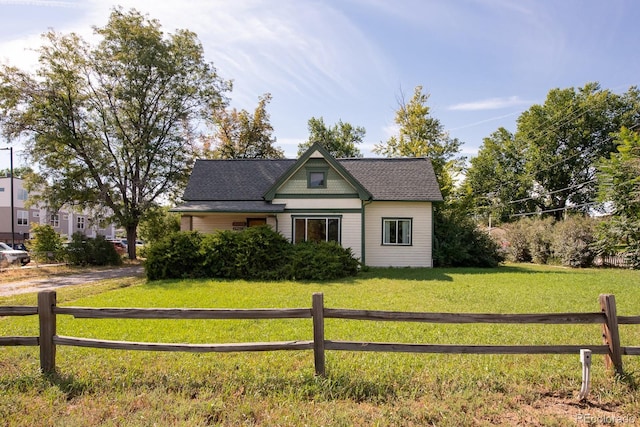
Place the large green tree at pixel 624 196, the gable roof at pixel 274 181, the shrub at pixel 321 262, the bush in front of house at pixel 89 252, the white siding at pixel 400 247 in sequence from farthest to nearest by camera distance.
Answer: the bush in front of house at pixel 89 252, the white siding at pixel 400 247, the gable roof at pixel 274 181, the large green tree at pixel 624 196, the shrub at pixel 321 262

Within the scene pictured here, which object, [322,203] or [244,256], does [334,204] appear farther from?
[244,256]

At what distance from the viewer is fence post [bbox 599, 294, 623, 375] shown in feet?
14.5

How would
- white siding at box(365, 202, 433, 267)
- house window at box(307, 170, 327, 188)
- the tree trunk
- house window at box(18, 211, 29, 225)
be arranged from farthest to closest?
house window at box(18, 211, 29, 225) < the tree trunk < white siding at box(365, 202, 433, 267) < house window at box(307, 170, 327, 188)

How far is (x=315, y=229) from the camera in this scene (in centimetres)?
1831

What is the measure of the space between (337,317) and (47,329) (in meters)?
3.77

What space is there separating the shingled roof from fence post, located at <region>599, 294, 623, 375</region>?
47.7 feet

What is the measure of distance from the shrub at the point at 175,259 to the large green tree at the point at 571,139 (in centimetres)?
4146

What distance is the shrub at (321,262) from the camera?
1450cm

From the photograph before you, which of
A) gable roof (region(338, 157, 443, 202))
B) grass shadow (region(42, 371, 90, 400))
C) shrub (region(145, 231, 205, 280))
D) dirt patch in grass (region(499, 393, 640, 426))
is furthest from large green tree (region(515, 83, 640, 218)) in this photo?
grass shadow (region(42, 371, 90, 400))

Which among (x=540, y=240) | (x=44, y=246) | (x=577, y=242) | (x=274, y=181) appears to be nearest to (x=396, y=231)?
(x=274, y=181)

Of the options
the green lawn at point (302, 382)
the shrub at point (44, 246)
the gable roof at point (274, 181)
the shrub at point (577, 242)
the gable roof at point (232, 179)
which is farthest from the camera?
the shrub at point (44, 246)

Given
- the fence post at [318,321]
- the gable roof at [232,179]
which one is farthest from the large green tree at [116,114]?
the fence post at [318,321]

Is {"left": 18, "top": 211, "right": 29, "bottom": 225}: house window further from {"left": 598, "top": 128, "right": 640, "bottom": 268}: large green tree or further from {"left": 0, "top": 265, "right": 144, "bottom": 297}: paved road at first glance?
{"left": 598, "top": 128, "right": 640, "bottom": 268}: large green tree

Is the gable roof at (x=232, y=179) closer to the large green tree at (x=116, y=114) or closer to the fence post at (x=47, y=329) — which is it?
the large green tree at (x=116, y=114)
